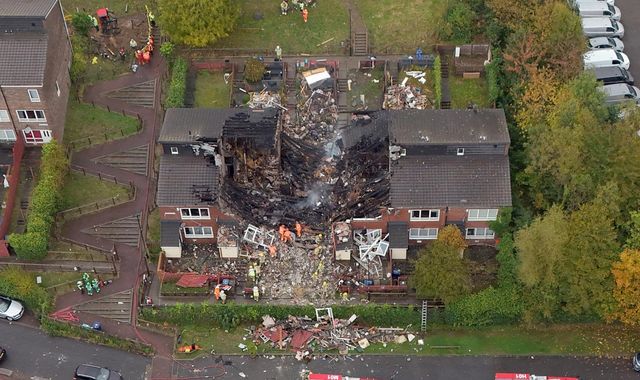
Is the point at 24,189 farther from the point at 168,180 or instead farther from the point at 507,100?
the point at 507,100

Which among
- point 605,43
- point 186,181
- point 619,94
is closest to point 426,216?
point 186,181

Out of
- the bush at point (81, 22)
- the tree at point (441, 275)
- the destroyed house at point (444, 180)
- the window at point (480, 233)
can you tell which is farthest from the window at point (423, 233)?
the bush at point (81, 22)

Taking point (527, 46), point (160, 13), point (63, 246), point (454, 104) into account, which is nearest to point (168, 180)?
point (63, 246)

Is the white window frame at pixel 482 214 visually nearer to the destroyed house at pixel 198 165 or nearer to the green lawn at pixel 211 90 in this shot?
the destroyed house at pixel 198 165

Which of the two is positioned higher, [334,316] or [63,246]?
[63,246]

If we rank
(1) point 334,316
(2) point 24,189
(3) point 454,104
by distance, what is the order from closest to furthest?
1. (1) point 334,316
2. (2) point 24,189
3. (3) point 454,104

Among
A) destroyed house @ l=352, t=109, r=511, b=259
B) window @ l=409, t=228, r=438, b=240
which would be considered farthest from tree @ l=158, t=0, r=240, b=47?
window @ l=409, t=228, r=438, b=240
